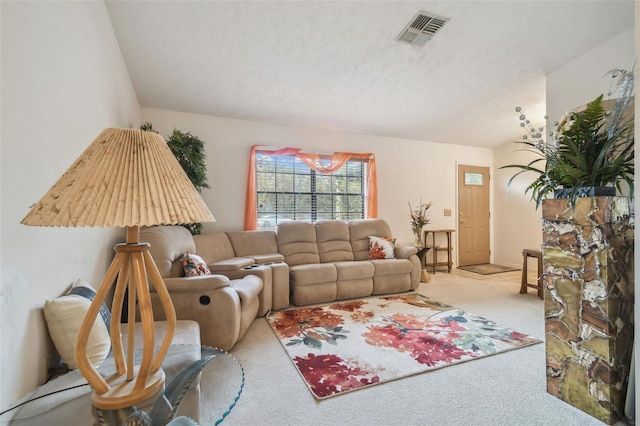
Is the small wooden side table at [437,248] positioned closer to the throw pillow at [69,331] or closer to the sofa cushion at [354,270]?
the sofa cushion at [354,270]

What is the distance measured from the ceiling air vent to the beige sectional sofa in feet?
8.02

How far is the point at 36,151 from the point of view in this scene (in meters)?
1.11

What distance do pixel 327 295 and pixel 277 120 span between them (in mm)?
2604

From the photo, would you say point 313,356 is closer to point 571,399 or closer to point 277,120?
point 571,399

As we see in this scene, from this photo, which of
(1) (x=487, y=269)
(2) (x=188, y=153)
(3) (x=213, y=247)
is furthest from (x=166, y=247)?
(1) (x=487, y=269)

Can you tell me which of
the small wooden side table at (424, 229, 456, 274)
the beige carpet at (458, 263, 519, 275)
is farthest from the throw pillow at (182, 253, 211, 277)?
the beige carpet at (458, 263, 519, 275)

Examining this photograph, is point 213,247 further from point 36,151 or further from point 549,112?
point 549,112

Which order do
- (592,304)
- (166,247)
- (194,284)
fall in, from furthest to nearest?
(166,247)
(194,284)
(592,304)

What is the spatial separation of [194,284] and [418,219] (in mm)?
3719

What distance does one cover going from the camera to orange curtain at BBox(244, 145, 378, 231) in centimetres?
392

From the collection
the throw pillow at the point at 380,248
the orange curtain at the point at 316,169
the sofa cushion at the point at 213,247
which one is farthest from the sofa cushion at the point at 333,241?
the sofa cushion at the point at 213,247

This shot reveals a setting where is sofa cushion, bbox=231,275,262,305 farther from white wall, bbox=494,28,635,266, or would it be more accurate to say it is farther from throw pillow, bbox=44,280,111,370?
white wall, bbox=494,28,635,266

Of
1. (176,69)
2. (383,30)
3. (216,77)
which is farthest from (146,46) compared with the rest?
(383,30)

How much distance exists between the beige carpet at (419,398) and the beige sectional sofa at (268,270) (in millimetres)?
398
